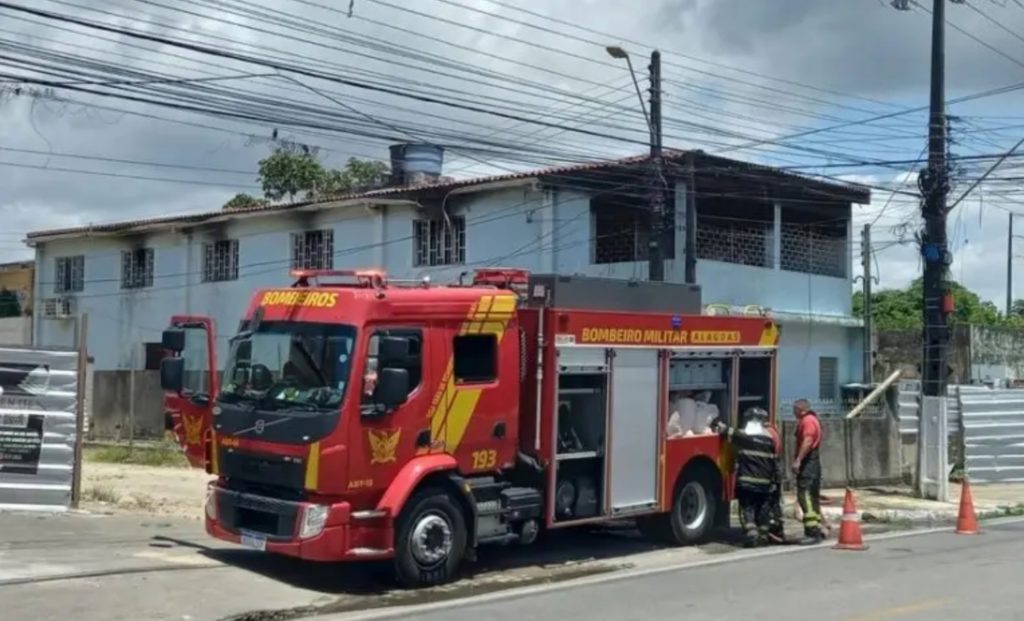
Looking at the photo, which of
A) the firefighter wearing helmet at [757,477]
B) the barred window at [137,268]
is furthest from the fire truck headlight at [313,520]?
the barred window at [137,268]

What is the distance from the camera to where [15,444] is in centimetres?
1478

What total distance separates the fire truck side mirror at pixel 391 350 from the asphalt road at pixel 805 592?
86.3 inches

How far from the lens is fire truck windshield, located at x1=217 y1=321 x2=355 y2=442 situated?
10789 mm

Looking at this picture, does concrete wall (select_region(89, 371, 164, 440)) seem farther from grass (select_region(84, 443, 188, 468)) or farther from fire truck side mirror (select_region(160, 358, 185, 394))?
fire truck side mirror (select_region(160, 358, 185, 394))

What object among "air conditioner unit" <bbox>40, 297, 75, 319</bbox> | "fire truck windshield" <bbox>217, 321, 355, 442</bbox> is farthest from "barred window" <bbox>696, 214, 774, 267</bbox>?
"air conditioner unit" <bbox>40, 297, 75, 319</bbox>

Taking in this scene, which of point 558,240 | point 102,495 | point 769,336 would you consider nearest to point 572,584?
point 769,336

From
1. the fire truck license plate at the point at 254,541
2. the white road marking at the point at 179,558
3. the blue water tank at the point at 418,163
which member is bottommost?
the white road marking at the point at 179,558

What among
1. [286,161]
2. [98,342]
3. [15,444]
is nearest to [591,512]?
[15,444]

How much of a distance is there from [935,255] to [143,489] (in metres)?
12.9

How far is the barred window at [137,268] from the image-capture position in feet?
116

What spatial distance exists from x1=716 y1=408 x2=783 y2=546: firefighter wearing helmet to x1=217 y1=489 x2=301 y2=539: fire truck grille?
5.81 meters

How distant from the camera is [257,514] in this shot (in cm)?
1121

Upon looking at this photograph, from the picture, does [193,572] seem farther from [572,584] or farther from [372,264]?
[372,264]

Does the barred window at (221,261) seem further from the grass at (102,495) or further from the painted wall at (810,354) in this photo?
the grass at (102,495)
